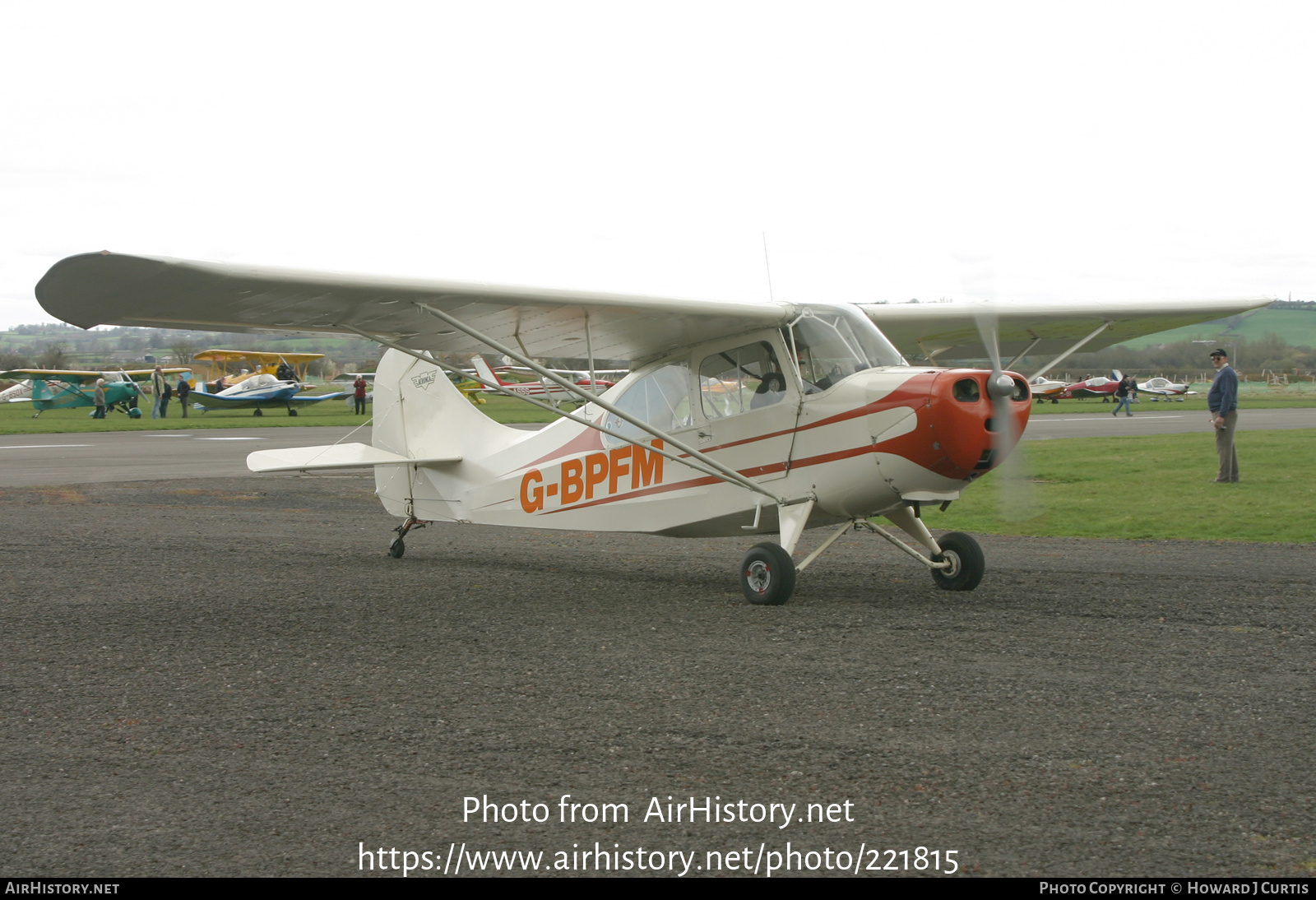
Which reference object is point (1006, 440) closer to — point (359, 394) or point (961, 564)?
point (961, 564)

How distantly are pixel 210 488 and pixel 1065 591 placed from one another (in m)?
14.2

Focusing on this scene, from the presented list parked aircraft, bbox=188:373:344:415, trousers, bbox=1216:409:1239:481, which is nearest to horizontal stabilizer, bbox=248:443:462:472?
trousers, bbox=1216:409:1239:481

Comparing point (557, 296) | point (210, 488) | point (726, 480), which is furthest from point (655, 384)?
point (210, 488)

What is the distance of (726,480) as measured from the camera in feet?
28.9

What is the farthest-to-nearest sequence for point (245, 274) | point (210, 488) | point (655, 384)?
point (210, 488), point (655, 384), point (245, 274)

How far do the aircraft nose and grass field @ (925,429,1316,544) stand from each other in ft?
1.69

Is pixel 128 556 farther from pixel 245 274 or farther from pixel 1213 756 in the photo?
pixel 1213 756

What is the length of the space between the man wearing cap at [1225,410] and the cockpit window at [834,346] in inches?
348

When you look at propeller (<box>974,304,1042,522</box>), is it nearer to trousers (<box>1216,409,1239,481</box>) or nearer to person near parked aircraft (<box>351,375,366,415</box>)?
trousers (<box>1216,409,1239,481</box>)

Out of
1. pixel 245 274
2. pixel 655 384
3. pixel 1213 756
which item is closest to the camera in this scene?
pixel 1213 756

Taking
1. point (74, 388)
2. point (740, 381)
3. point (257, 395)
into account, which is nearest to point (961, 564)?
point (740, 381)

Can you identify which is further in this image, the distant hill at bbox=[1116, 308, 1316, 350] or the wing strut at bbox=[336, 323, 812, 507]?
the distant hill at bbox=[1116, 308, 1316, 350]

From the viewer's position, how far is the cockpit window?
27.0 feet

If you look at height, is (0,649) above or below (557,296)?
below
